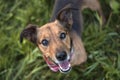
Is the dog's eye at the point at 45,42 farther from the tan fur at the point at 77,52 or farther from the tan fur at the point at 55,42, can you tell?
the tan fur at the point at 77,52

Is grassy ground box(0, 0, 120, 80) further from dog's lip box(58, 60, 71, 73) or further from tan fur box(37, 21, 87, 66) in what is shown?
dog's lip box(58, 60, 71, 73)

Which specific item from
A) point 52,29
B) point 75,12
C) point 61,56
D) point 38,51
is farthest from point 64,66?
point 75,12

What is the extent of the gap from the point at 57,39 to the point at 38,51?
981 mm

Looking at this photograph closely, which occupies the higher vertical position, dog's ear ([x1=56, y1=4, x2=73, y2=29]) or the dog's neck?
dog's ear ([x1=56, y1=4, x2=73, y2=29])

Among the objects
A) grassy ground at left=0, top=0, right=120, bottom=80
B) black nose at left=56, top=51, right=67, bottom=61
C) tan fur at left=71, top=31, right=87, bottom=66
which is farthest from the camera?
grassy ground at left=0, top=0, right=120, bottom=80

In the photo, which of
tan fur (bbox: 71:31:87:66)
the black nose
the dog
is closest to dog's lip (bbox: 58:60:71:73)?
the dog

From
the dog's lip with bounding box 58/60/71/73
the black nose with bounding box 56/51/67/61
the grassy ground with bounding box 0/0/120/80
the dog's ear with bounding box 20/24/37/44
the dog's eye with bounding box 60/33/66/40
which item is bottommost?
the grassy ground with bounding box 0/0/120/80

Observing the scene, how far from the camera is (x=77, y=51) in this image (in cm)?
512

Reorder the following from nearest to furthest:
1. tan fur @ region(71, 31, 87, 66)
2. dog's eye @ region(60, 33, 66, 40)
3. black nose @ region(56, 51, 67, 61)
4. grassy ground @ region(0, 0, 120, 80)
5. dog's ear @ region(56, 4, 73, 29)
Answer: black nose @ region(56, 51, 67, 61) → dog's eye @ region(60, 33, 66, 40) → dog's ear @ region(56, 4, 73, 29) → tan fur @ region(71, 31, 87, 66) → grassy ground @ region(0, 0, 120, 80)

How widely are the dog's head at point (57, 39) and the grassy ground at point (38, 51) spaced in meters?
0.53

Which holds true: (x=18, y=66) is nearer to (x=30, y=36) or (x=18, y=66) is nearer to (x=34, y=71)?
(x=34, y=71)

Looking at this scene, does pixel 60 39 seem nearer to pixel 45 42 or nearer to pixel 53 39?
pixel 53 39

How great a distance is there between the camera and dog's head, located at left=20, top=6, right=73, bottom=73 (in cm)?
451

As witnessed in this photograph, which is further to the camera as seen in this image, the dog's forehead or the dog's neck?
the dog's neck
